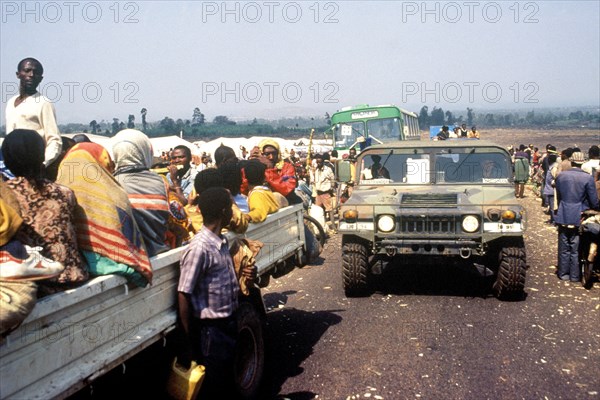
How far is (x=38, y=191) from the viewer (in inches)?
127

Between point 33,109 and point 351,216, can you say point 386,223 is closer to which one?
point 351,216

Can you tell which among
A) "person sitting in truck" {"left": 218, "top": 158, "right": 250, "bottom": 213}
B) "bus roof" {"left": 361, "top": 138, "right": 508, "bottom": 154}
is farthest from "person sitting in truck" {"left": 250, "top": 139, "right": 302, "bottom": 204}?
"person sitting in truck" {"left": 218, "top": 158, "right": 250, "bottom": 213}

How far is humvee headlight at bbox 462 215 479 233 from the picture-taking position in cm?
726

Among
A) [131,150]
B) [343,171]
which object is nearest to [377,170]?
[343,171]

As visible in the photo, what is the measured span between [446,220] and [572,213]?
2533mm

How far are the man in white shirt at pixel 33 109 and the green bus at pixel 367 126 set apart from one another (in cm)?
1517

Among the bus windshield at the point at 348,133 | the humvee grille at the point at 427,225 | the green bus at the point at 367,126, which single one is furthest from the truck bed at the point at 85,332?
the bus windshield at the point at 348,133

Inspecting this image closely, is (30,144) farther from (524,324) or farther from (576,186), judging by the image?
(576,186)

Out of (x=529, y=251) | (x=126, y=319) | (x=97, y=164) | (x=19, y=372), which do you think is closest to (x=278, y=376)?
(x=126, y=319)

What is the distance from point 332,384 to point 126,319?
223 centimetres

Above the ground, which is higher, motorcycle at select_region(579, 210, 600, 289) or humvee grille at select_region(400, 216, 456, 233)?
humvee grille at select_region(400, 216, 456, 233)

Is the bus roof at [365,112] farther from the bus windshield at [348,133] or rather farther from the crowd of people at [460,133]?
the crowd of people at [460,133]

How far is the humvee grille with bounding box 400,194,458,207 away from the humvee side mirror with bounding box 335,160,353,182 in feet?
4.18

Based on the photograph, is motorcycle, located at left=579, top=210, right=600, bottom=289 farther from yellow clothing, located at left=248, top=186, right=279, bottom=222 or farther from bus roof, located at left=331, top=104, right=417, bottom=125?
bus roof, located at left=331, top=104, right=417, bottom=125
